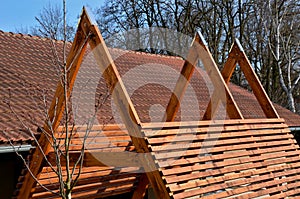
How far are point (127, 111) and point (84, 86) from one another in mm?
3845

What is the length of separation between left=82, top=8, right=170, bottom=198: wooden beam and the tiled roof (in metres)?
1.17

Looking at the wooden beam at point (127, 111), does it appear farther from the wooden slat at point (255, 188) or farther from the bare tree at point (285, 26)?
the bare tree at point (285, 26)

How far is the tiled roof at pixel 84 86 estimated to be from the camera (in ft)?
17.5

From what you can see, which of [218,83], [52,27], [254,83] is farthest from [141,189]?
[52,27]

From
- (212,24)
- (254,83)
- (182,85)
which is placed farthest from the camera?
(212,24)

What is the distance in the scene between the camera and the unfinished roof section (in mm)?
3115

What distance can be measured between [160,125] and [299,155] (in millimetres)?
2077

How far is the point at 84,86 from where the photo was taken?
689 cm

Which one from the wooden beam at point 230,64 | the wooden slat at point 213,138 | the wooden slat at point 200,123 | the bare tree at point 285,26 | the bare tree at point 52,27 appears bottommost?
the wooden slat at point 213,138

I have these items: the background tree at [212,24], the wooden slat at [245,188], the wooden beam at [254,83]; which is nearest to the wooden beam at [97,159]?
the wooden slat at [245,188]

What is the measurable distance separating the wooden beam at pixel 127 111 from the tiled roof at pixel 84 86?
117cm

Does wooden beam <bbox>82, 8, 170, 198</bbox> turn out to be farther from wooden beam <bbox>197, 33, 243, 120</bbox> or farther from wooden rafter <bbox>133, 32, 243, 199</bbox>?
wooden beam <bbox>197, 33, 243, 120</bbox>

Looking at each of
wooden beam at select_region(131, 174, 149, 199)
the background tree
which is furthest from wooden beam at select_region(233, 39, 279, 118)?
the background tree

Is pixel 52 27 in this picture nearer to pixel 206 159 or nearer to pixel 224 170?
pixel 206 159
